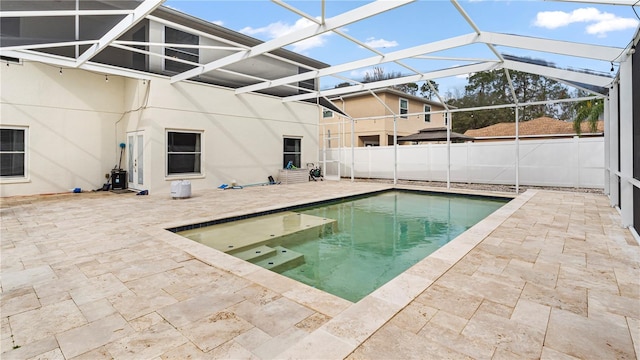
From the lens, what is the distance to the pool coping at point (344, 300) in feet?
5.89

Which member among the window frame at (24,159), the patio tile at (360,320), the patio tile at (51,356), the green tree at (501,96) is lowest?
the patio tile at (51,356)

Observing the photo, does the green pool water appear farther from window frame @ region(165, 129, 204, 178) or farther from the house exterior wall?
the house exterior wall

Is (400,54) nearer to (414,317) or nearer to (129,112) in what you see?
(414,317)

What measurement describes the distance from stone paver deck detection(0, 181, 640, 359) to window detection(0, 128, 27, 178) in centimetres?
506

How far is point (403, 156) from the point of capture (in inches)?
531

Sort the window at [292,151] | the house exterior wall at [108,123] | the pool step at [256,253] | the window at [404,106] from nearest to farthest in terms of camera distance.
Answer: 1. the pool step at [256,253]
2. the house exterior wall at [108,123]
3. the window at [292,151]
4. the window at [404,106]

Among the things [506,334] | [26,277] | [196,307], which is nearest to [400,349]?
[506,334]

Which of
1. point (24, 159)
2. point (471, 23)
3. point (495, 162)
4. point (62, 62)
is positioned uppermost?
point (62, 62)

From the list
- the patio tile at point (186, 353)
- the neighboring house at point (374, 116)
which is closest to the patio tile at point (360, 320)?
the patio tile at point (186, 353)

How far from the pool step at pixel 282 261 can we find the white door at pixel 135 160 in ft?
20.9

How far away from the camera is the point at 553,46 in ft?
17.0

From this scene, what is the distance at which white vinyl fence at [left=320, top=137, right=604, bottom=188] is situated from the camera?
984 centimetres

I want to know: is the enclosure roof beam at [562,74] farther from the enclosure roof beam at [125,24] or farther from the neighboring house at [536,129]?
the neighboring house at [536,129]

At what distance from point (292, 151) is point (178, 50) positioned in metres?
5.47
